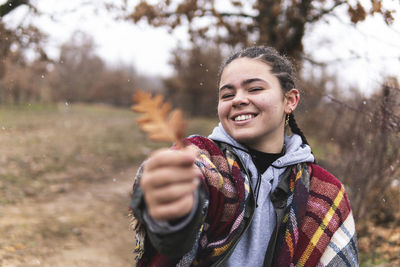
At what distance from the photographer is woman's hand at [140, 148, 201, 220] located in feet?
2.51

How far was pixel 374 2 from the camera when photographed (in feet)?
6.72

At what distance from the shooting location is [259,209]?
4.79 ft

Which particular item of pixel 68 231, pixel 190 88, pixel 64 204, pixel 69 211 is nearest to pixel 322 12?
pixel 68 231

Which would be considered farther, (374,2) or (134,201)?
(374,2)

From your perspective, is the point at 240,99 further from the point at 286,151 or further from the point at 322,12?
the point at 322,12

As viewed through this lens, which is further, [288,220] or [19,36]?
[19,36]

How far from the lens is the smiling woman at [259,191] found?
1.29 meters

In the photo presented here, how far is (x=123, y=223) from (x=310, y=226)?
4138 millimetres

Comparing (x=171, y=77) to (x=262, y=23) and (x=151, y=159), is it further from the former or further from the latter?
(x=151, y=159)

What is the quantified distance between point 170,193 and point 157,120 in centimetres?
25

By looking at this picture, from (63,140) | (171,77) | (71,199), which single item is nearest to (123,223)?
(71,199)

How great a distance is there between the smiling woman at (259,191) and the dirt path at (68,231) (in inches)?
112

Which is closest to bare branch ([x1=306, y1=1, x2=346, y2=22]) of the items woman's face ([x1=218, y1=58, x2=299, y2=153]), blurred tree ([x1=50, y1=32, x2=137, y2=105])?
woman's face ([x1=218, y1=58, x2=299, y2=153])

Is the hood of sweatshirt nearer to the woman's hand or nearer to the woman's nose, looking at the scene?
the woman's nose
